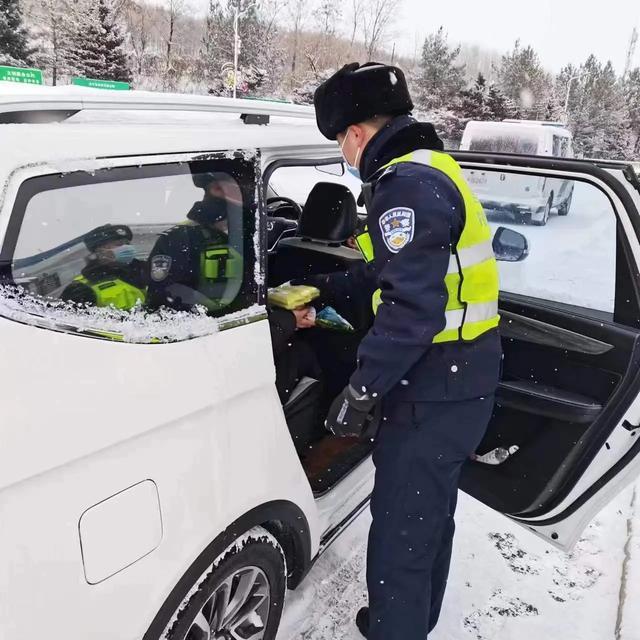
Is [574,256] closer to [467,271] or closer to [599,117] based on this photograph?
[467,271]

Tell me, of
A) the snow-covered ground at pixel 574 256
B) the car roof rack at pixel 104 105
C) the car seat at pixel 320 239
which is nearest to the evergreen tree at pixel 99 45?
the snow-covered ground at pixel 574 256

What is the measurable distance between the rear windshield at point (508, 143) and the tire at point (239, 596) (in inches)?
508

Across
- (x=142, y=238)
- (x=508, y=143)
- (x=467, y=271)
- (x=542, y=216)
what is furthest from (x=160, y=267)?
(x=508, y=143)

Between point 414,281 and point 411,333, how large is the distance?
14cm

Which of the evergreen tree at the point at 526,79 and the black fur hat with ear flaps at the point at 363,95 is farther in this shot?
the evergreen tree at the point at 526,79

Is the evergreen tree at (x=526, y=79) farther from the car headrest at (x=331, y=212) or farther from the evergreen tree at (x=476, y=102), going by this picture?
the car headrest at (x=331, y=212)

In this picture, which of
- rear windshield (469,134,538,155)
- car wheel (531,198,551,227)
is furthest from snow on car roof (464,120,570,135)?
car wheel (531,198,551,227)

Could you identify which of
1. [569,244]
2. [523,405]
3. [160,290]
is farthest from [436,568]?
[569,244]

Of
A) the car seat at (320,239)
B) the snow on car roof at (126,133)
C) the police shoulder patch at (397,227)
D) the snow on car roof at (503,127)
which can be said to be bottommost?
the car seat at (320,239)

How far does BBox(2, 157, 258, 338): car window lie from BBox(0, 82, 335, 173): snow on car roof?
49 mm

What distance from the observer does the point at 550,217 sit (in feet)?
14.3

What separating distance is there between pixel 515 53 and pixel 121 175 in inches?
2175

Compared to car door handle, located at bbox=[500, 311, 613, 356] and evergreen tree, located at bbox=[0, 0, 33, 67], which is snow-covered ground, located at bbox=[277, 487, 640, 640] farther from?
evergreen tree, located at bbox=[0, 0, 33, 67]

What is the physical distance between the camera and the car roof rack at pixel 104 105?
45.2 inches
